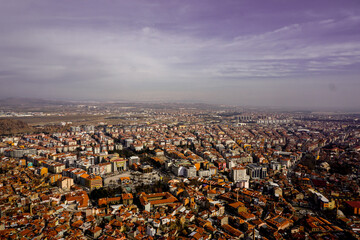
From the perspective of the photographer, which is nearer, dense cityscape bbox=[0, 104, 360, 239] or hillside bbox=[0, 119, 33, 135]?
dense cityscape bbox=[0, 104, 360, 239]

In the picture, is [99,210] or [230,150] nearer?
[99,210]

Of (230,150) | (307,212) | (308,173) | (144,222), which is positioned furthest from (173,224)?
(230,150)

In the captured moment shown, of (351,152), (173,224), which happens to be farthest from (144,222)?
(351,152)

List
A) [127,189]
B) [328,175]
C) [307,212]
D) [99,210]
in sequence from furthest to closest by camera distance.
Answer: [328,175] → [127,189] → [307,212] → [99,210]

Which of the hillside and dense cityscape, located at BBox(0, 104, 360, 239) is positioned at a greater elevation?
the hillside

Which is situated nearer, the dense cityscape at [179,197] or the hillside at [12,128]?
the dense cityscape at [179,197]

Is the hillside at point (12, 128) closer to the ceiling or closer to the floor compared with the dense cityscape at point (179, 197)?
closer to the ceiling

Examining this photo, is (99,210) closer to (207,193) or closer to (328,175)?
(207,193)

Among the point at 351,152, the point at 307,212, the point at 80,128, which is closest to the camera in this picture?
the point at 307,212

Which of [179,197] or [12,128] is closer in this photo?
[179,197]

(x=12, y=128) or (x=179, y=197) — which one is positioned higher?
(x=12, y=128)
